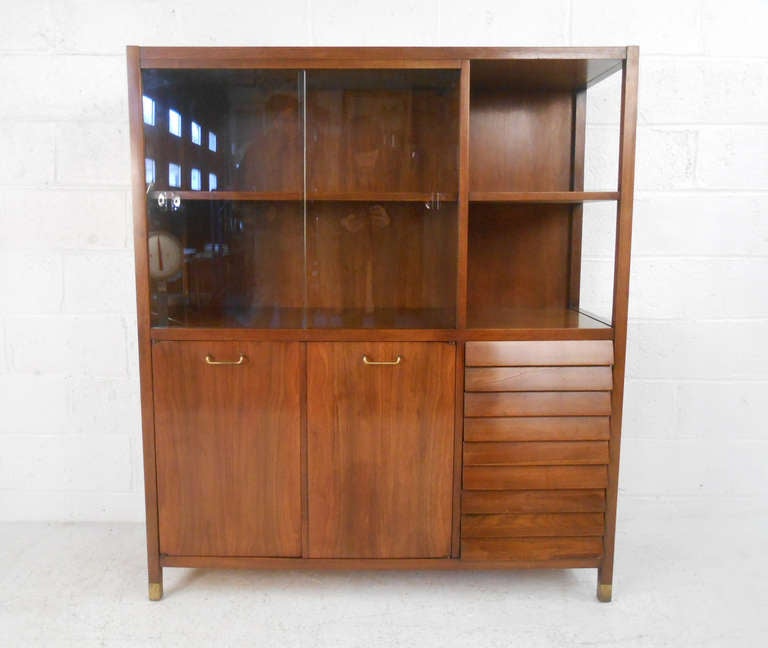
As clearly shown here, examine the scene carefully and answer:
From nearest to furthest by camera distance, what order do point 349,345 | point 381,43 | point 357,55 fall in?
point 357,55 → point 349,345 → point 381,43

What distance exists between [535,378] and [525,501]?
381 mm

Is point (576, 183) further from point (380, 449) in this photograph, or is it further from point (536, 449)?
point (380, 449)

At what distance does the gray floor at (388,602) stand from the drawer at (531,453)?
17.7 inches

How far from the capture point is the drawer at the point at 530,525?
2.23 m

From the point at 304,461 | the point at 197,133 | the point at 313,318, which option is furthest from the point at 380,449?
the point at 197,133

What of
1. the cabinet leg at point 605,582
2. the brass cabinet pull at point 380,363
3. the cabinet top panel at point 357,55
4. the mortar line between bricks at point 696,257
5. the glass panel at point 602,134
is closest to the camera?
the cabinet top panel at point 357,55

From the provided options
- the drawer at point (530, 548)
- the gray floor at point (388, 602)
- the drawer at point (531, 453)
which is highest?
the drawer at point (531, 453)

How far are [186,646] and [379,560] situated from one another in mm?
596

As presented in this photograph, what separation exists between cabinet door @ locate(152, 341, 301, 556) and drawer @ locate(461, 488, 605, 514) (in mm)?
529

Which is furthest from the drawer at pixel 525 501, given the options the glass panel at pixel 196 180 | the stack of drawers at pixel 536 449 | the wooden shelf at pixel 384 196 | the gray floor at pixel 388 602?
the glass panel at pixel 196 180

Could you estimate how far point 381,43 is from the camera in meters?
2.58

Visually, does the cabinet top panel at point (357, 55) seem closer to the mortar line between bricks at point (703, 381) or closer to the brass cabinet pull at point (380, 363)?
the brass cabinet pull at point (380, 363)

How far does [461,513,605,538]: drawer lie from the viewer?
7.32 ft

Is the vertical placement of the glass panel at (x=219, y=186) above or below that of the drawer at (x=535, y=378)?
above
